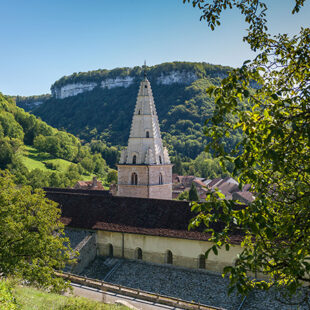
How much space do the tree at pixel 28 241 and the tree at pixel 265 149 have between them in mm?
13291

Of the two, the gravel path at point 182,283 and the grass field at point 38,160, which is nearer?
the gravel path at point 182,283

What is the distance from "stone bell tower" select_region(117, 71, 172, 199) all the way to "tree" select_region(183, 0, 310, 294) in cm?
2400

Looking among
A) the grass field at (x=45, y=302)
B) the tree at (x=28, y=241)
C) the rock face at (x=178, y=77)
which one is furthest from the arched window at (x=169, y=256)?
the rock face at (x=178, y=77)

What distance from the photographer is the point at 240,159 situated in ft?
17.2

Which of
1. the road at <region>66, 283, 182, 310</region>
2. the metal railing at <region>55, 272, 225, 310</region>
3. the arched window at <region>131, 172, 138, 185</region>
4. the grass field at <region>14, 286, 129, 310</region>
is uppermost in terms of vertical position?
the arched window at <region>131, 172, 138, 185</region>

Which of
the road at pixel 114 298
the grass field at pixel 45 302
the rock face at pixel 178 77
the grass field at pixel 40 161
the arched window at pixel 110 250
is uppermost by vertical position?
the rock face at pixel 178 77

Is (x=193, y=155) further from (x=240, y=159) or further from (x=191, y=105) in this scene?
(x=240, y=159)

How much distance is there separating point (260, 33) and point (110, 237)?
821 inches

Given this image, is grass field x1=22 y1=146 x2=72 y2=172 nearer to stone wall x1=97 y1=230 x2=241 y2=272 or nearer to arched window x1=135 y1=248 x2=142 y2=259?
stone wall x1=97 y1=230 x2=241 y2=272

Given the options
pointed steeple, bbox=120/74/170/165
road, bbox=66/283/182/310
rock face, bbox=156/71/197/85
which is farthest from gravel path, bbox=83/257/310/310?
rock face, bbox=156/71/197/85

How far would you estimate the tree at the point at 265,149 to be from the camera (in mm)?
5148

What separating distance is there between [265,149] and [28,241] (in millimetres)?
15466

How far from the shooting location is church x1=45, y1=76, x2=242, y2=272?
896 inches

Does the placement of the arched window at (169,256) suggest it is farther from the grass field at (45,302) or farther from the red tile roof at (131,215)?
the grass field at (45,302)
